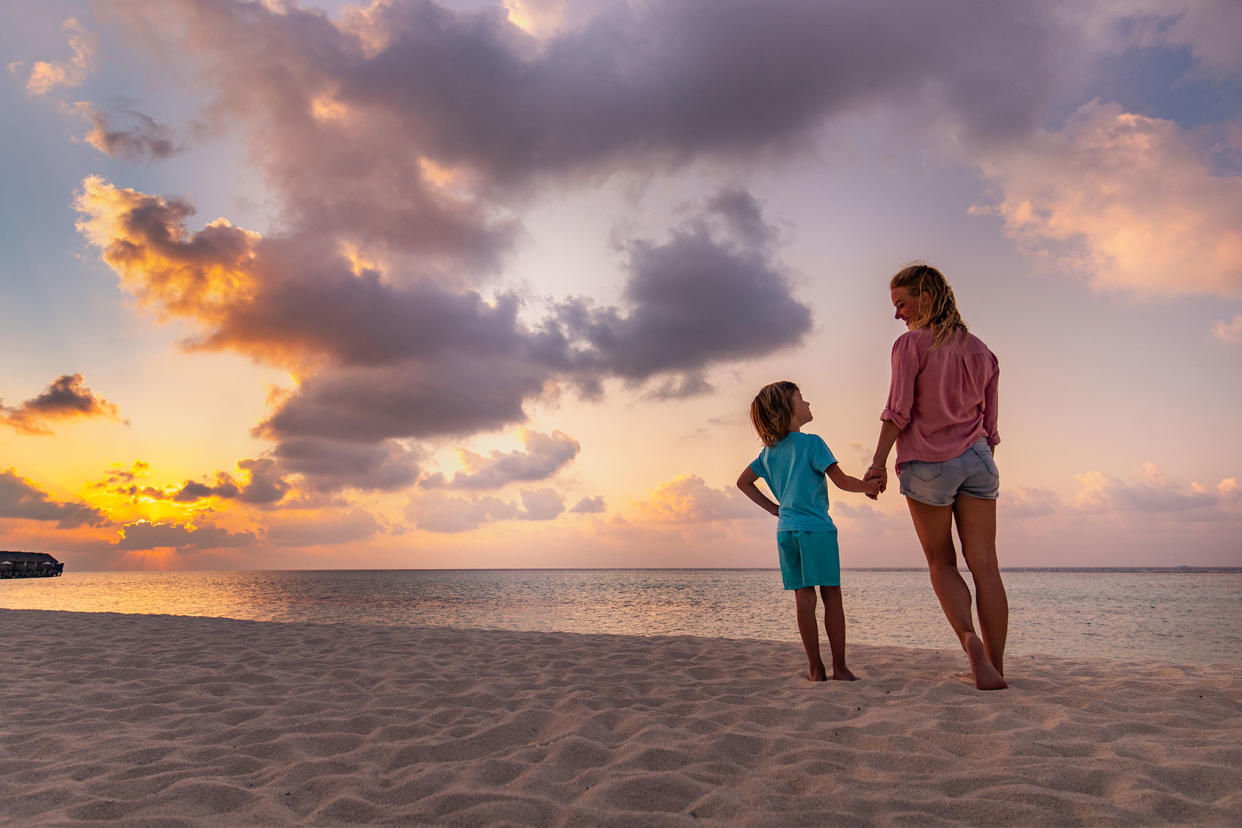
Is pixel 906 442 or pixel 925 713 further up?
pixel 906 442

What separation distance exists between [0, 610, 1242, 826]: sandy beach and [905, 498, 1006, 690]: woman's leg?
17cm

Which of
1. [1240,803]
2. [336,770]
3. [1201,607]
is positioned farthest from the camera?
[1201,607]

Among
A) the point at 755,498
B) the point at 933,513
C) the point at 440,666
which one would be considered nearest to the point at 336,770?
the point at 440,666

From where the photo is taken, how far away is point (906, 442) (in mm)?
3980

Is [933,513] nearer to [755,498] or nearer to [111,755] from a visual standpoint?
[755,498]

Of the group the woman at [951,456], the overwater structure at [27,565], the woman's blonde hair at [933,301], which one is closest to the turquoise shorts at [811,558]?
the woman at [951,456]

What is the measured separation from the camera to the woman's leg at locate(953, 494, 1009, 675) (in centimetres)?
382

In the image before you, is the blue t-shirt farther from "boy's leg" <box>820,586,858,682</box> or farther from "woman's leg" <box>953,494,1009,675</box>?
"woman's leg" <box>953,494,1009,675</box>

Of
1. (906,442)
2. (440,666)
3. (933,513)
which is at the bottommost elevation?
(440,666)

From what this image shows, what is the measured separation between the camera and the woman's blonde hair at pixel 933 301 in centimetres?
401

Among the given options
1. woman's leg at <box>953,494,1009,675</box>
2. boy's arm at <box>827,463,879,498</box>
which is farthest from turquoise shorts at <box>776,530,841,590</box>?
woman's leg at <box>953,494,1009,675</box>

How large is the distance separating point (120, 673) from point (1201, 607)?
23744mm

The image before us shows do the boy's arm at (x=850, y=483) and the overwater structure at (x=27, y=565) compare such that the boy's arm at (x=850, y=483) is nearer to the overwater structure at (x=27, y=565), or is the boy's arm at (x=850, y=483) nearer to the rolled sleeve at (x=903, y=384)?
the rolled sleeve at (x=903, y=384)

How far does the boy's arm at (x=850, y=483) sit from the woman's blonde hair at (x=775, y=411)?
1.35ft
